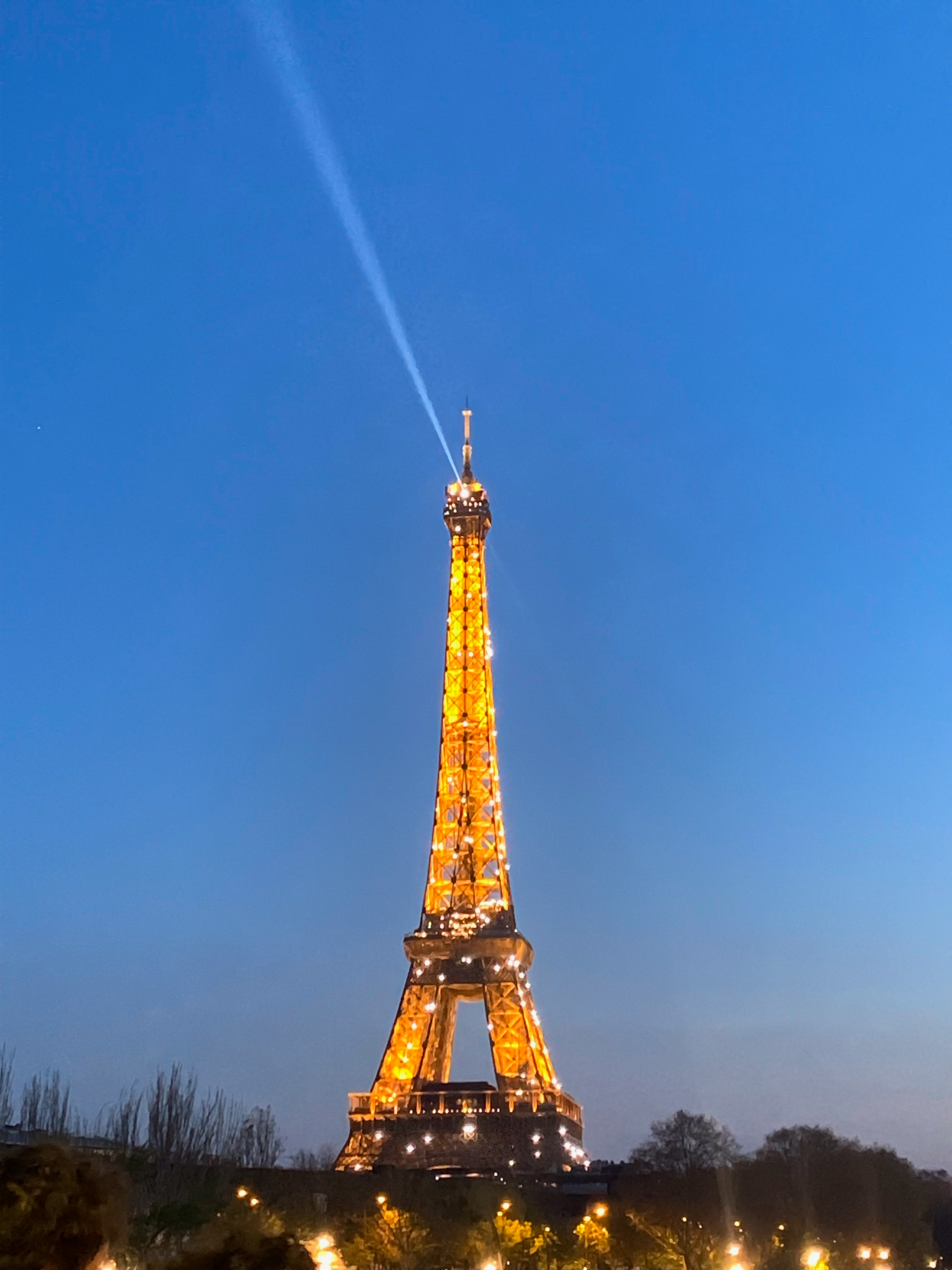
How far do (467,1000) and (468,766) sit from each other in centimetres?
1304

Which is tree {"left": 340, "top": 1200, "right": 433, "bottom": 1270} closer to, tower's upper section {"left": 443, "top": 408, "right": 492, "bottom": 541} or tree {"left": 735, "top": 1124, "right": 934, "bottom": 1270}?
tree {"left": 735, "top": 1124, "right": 934, "bottom": 1270}

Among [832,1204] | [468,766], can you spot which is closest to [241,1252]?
[832,1204]

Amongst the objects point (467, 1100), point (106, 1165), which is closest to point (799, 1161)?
point (467, 1100)

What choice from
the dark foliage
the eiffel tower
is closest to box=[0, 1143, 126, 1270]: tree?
the dark foliage

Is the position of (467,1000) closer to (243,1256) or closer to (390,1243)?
(390,1243)

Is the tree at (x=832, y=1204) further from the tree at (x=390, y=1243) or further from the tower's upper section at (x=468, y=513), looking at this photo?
the tower's upper section at (x=468, y=513)

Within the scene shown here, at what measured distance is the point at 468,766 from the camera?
239 ft

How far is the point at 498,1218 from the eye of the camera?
4822 cm

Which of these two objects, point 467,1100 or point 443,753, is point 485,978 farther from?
point 443,753

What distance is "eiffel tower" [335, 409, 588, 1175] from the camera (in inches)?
2451

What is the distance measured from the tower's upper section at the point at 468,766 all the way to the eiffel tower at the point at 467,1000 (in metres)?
0.08

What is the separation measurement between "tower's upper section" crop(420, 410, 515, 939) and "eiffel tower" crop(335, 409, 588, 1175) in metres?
0.08

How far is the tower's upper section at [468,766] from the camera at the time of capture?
69125mm

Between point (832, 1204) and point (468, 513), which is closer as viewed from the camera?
point (832, 1204)
